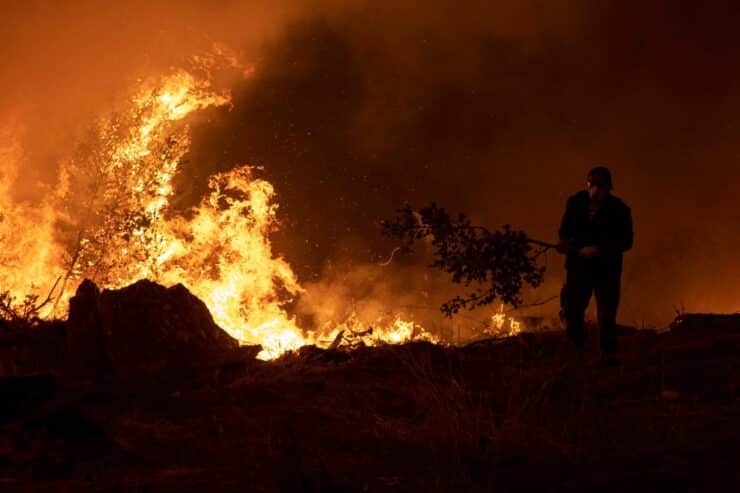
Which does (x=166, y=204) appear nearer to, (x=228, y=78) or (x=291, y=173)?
(x=228, y=78)

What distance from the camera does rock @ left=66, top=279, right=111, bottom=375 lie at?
26.7 feet

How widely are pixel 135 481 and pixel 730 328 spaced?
7605 mm

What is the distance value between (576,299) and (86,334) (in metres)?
5.55

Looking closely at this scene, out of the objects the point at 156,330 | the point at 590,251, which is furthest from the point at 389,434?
the point at 156,330

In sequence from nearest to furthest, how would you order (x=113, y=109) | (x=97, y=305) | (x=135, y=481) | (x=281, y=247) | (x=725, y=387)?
(x=135, y=481)
(x=725, y=387)
(x=97, y=305)
(x=113, y=109)
(x=281, y=247)

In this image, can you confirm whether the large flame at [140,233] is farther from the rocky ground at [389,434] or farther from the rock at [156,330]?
the rocky ground at [389,434]

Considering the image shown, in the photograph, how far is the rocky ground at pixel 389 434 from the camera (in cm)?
330

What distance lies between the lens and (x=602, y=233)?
6.55 meters

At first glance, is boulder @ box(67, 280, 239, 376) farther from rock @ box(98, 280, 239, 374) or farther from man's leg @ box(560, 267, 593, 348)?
man's leg @ box(560, 267, 593, 348)

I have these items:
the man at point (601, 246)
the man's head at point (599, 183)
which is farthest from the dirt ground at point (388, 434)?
the man's head at point (599, 183)

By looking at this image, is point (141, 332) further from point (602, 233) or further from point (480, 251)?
point (602, 233)

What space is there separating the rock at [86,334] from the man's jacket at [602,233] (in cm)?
537

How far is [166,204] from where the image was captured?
12.8 meters

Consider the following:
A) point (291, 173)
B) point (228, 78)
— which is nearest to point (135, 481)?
point (228, 78)
